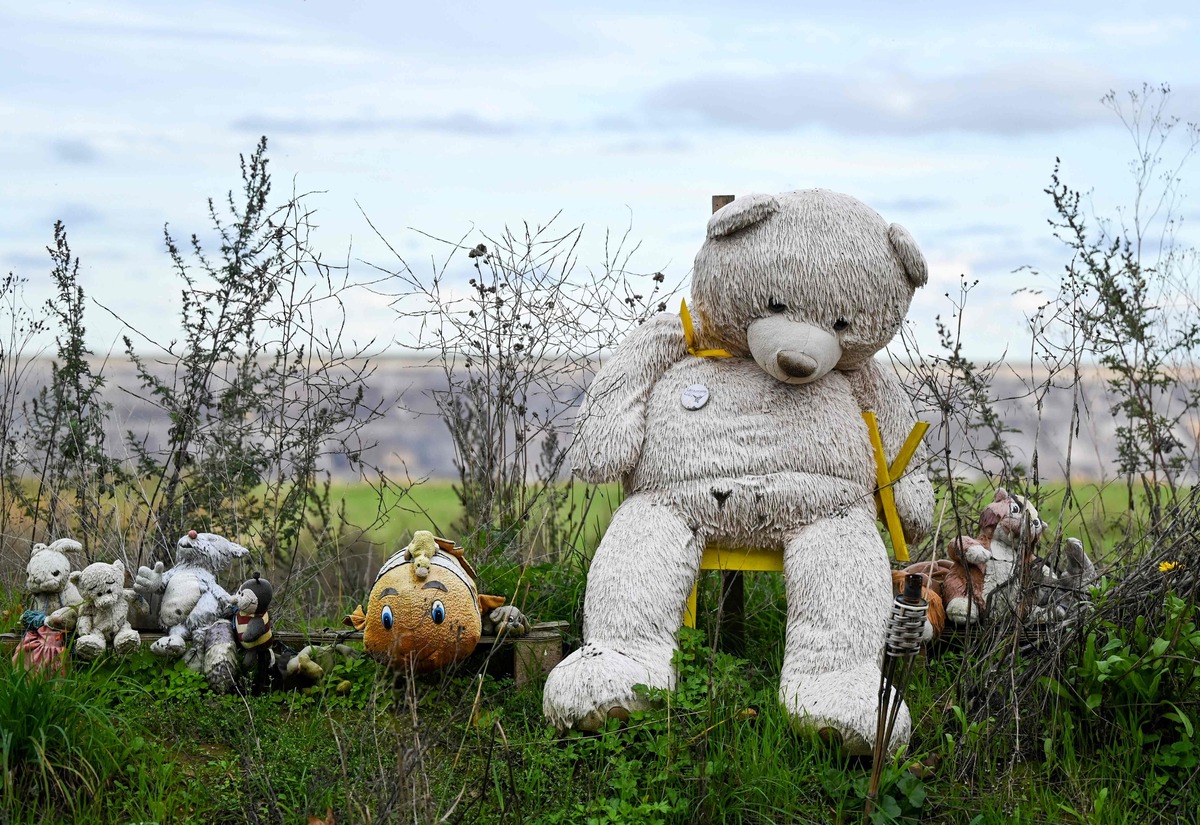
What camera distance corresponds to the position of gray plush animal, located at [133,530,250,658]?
392 centimetres

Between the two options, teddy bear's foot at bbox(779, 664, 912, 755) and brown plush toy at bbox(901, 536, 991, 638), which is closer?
teddy bear's foot at bbox(779, 664, 912, 755)

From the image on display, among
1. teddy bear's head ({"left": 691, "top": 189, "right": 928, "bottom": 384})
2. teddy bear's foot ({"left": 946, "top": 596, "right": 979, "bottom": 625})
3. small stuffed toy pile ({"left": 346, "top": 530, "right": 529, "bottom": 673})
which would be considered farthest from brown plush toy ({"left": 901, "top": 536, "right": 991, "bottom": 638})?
small stuffed toy pile ({"left": 346, "top": 530, "right": 529, "bottom": 673})

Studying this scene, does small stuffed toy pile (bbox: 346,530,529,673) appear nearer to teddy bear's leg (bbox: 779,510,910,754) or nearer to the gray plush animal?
the gray plush animal

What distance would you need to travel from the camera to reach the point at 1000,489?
444 cm

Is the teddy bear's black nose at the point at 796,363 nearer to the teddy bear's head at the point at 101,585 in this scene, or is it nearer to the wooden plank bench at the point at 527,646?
the wooden plank bench at the point at 527,646

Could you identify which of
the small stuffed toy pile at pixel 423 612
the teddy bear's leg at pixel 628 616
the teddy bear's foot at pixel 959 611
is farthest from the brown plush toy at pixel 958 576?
the small stuffed toy pile at pixel 423 612

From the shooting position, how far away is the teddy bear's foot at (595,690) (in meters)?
3.48

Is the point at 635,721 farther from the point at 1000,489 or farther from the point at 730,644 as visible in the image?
the point at 1000,489

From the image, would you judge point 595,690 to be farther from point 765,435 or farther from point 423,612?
point 765,435

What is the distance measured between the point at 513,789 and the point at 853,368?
1995 mm

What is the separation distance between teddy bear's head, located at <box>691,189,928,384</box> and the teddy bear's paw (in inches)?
80.5

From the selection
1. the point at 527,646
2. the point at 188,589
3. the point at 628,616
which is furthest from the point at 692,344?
the point at 188,589

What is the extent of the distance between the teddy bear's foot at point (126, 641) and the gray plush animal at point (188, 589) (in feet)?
0.20

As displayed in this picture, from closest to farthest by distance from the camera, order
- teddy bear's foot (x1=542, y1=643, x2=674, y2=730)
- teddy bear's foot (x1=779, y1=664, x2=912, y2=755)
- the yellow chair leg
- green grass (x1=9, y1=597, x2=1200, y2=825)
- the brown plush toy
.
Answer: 1. green grass (x1=9, y1=597, x2=1200, y2=825)
2. teddy bear's foot (x1=779, y1=664, x2=912, y2=755)
3. teddy bear's foot (x1=542, y1=643, x2=674, y2=730)
4. the yellow chair leg
5. the brown plush toy
